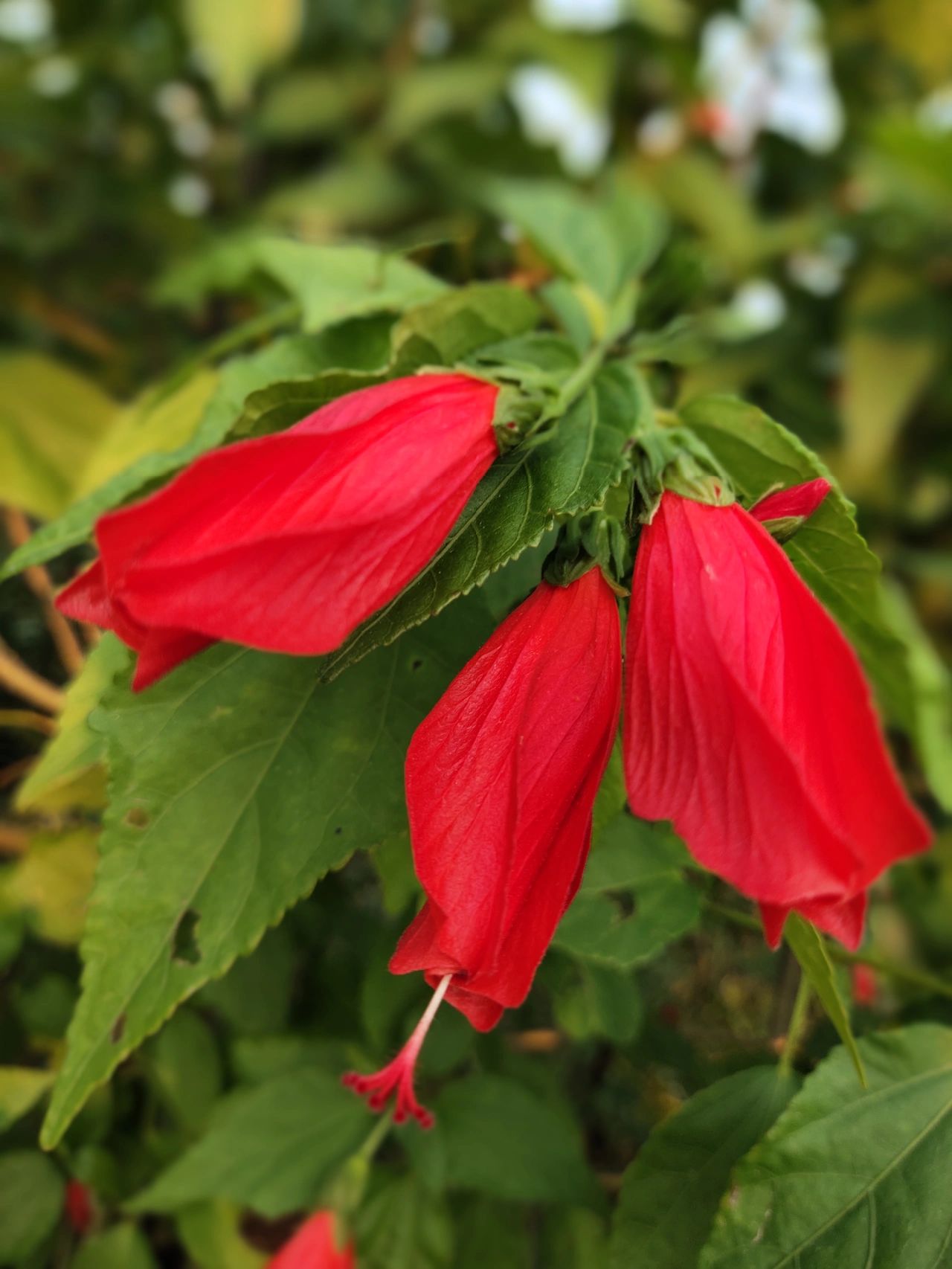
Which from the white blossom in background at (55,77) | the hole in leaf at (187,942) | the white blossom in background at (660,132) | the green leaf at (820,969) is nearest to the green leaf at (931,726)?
the green leaf at (820,969)

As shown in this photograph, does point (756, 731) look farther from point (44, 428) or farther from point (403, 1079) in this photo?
point (44, 428)

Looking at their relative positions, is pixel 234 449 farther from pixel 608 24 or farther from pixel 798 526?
pixel 608 24

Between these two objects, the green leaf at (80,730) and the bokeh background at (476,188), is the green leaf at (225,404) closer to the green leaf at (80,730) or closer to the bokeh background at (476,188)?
the green leaf at (80,730)

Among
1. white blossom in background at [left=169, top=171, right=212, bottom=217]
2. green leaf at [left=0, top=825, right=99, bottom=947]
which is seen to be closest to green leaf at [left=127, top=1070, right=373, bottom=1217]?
green leaf at [left=0, top=825, right=99, bottom=947]

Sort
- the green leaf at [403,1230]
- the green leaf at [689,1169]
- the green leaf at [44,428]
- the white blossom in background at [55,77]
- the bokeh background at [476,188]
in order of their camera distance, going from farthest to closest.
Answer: the white blossom in background at [55,77] < the bokeh background at [476,188] < the green leaf at [44,428] < the green leaf at [403,1230] < the green leaf at [689,1169]

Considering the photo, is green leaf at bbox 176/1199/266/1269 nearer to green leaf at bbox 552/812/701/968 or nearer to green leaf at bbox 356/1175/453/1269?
green leaf at bbox 356/1175/453/1269

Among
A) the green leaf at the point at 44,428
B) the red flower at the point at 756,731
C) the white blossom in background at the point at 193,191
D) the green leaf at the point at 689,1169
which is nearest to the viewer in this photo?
the red flower at the point at 756,731

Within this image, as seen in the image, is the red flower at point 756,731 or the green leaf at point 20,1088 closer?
the red flower at point 756,731

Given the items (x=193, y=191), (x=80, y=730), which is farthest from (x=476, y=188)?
(x=80, y=730)
